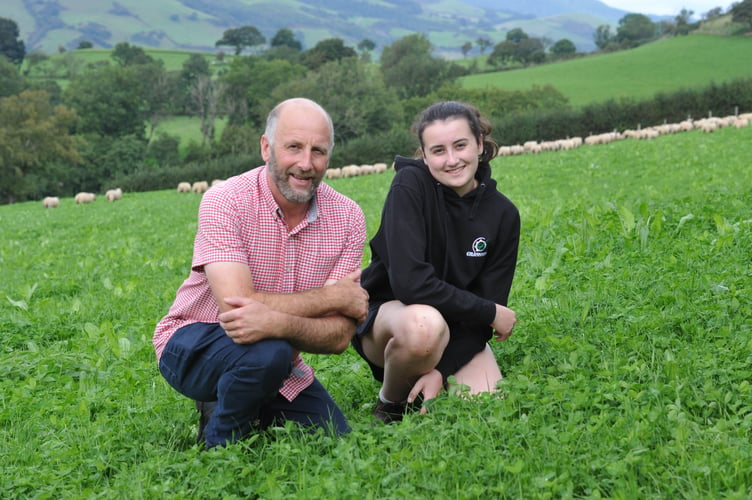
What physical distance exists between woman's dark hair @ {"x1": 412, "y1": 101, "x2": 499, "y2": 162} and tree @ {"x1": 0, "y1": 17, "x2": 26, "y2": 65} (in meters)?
145

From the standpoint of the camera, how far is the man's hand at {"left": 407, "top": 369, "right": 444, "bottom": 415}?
4324mm

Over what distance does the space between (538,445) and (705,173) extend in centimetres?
1208

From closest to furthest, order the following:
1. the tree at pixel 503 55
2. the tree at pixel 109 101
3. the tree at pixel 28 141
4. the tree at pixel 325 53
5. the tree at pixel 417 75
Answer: the tree at pixel 28 141 → the tree at pixel 109 101 → the tree at pixel 417 75 → the tree at pixel 325 53 → the tree at pixel 503 55

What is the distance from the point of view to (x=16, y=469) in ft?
13.0

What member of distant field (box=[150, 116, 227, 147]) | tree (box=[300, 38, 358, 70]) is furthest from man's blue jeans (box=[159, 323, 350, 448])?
tree (box=[300, 38, 358, 70])

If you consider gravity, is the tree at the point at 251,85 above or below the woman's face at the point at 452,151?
below

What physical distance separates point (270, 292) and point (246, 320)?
386 millimetres

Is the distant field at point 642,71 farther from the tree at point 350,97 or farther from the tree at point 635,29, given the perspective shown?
the tree at point 635,29

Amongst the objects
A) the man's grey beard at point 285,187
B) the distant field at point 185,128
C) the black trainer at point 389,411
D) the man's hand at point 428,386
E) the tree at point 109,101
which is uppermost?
the man's grey beard at point 285,187

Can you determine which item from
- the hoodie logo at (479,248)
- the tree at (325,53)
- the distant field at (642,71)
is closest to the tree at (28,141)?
the distant field at (642,71)

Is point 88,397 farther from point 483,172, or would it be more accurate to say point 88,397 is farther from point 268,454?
point 483,172

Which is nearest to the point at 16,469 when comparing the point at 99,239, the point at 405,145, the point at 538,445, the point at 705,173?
the point at 538,445

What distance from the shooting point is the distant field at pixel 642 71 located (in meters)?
Result: 84.0

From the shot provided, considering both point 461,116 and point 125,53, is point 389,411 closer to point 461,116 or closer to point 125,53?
point 461,116
